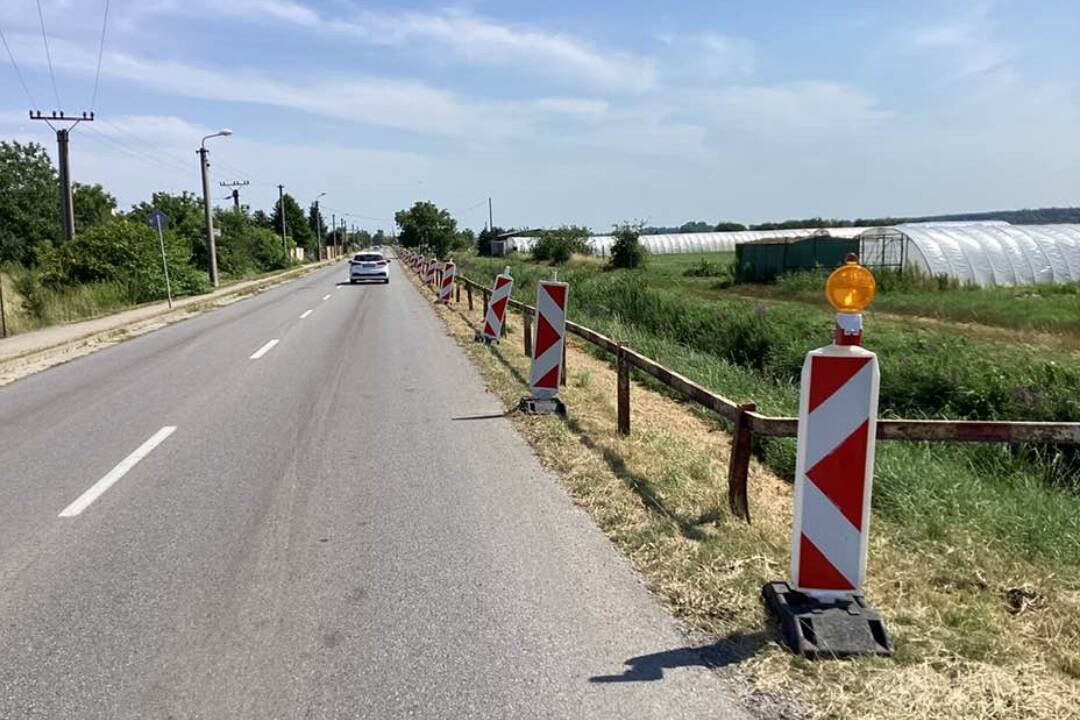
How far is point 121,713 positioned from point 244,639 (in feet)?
2.23

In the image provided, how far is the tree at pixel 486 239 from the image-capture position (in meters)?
121

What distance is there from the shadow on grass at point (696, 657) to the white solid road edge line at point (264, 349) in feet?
39.6

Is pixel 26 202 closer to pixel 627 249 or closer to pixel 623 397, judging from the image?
pixel 627 249

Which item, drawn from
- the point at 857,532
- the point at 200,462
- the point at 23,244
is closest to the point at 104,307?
the point at 200,462

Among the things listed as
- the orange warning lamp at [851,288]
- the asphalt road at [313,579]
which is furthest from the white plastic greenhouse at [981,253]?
the orange warning lamp at [851,288]

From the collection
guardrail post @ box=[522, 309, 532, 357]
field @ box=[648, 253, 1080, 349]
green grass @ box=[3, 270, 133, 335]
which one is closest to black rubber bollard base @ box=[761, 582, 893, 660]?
guardrail post @ box=[522, 309, 532, 357]

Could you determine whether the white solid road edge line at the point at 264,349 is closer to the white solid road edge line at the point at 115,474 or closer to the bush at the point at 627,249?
the white solid road edge line at the point at 115,474

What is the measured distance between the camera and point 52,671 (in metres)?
3.59

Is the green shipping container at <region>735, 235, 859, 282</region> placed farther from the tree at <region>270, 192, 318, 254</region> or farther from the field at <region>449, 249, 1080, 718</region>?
the tree at <region>270, 192, 318, 254</region>

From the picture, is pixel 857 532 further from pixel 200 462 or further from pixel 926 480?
pixel 200 462

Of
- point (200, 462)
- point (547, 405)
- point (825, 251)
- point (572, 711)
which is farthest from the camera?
point (825, 251)

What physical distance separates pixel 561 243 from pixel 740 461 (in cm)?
6257

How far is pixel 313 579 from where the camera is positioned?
4555 millimetres

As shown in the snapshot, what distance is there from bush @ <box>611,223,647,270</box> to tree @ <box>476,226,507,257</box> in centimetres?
6240
